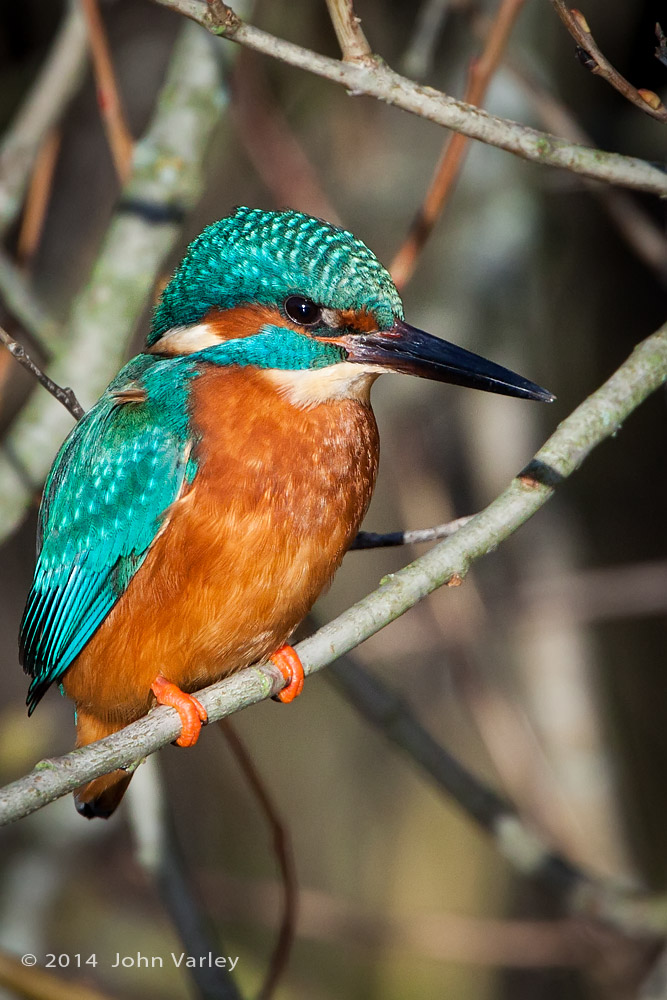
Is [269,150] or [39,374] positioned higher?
[269,150]

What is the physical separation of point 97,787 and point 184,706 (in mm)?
534

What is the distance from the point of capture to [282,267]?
6.93 ft

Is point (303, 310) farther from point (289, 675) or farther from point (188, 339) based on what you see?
point (289, 675)

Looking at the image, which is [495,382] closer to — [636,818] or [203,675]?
[203,675]

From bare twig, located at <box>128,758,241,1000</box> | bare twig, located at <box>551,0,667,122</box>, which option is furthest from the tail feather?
bare twig, located at <box>551,0,667,122</box>

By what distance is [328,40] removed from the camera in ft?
13.9

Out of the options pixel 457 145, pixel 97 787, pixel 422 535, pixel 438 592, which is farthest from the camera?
pixel 438 592

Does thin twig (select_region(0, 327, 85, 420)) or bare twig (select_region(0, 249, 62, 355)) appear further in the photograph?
bare twig (select_region(0, 249, 62, 355))

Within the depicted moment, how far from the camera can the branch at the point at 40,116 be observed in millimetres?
2828

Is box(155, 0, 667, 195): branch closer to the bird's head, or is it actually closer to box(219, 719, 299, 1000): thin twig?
the bird's head

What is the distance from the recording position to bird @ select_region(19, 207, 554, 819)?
2072 millimetres

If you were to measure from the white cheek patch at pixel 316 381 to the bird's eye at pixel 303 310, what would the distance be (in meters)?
0.10

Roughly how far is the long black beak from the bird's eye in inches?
2.9

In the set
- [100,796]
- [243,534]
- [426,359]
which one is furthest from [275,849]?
[426,359]
